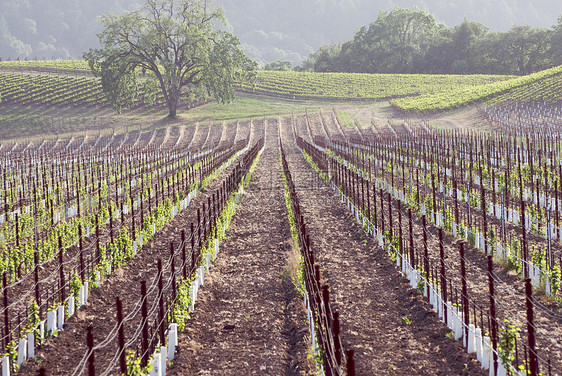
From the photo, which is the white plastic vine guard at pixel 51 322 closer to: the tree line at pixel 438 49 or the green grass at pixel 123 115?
the green grass at pixel 123 115

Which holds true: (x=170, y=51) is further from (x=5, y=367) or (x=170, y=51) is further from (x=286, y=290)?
(x=5, y=367)

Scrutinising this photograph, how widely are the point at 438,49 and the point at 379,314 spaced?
101 m

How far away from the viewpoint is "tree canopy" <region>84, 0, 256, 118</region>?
2298 inches

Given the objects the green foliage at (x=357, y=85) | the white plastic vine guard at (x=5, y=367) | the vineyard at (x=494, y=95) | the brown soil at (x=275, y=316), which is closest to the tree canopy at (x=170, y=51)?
the vineyard at (x=494, y=95)

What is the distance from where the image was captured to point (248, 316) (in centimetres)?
973

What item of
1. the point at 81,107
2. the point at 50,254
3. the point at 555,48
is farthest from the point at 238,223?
the point at 555,48

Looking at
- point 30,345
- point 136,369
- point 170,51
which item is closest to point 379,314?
point 136,369

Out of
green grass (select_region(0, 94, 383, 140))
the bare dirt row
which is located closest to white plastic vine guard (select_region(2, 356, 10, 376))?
the bare dirt row

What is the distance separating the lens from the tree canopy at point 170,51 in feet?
192

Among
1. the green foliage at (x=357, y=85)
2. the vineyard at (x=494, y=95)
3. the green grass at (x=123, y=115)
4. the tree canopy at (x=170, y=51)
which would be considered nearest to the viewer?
the tree canopy at (x=170, y=51)

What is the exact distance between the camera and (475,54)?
100m

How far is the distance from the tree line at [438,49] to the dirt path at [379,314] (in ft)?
295

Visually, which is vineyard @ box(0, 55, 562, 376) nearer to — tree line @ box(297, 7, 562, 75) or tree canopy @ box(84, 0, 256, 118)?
tree canopy @ box(84, 0, 256, 118)

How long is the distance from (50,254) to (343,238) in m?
6.42
